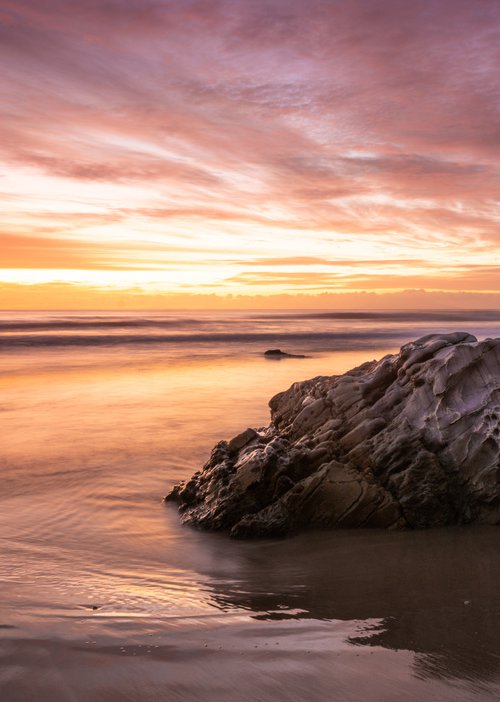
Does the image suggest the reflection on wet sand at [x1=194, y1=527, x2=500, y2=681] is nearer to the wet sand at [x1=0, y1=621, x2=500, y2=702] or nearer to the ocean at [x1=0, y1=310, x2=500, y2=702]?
the ocean at [x1=0, y1=310, x2=500, y2=702]

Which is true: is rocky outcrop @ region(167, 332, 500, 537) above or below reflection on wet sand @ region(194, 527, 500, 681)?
above

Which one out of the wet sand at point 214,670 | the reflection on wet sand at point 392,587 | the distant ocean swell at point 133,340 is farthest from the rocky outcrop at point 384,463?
the distant ocean swell at point 133,340

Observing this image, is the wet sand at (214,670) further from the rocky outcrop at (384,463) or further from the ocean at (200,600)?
the rocky outcrop at (384,463)

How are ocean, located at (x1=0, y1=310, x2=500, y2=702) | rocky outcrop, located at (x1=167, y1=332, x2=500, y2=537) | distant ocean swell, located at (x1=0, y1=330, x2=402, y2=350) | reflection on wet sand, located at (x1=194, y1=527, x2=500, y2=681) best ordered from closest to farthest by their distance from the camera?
ocean, located at (x1=0, y1=310, x2=500, y2=702), reflection on wet sand, located at (x1=194, y1=527, x2=500, y2=681), rocky outcrop, located at (x1=167, y1=332, x2=500, y2=537), distant ocean swell, located at (x1=0, y1=330, x2=402, y2=350)

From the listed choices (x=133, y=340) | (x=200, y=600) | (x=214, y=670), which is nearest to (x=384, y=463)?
(x=200, y=600)

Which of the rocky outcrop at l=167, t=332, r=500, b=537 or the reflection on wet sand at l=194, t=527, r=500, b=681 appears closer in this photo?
the reflection on wet sand at l=194, t=527, r=500, b=681

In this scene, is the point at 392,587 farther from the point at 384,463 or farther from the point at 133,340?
the point at 133,340

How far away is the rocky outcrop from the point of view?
896 centimetres

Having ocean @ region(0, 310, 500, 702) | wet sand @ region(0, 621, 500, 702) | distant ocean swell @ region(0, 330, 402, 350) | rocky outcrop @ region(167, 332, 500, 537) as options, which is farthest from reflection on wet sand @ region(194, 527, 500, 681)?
distant ocean swell @ region(0, 330, 402, 350)

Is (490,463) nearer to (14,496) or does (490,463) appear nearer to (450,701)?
(450,701)

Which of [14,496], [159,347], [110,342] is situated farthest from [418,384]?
[110,342]

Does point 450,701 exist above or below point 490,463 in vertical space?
below

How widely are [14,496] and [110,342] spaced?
153 ft

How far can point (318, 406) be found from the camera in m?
11.3
